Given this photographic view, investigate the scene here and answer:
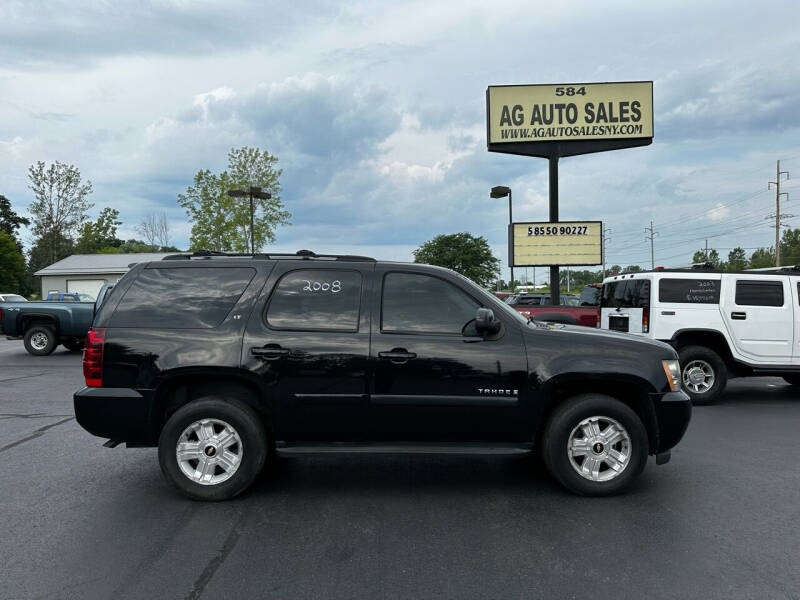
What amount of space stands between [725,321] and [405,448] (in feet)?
21.3

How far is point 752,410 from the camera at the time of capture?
27.5 ft

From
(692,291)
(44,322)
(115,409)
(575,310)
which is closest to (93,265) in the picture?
(44,322)

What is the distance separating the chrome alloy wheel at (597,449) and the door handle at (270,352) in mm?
2321

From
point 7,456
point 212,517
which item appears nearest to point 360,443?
point 212,517

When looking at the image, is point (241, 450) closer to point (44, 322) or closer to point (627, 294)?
point (627, 294)

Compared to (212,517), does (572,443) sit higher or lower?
higher

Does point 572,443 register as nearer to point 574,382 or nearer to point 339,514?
point 574,382

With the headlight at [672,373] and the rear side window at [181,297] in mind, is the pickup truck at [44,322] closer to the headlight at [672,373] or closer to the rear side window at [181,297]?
the rear side window at [181,297]

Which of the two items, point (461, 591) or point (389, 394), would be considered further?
point (389, 394)

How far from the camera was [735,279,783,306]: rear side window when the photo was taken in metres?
8.95

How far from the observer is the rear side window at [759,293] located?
8953 millimetres

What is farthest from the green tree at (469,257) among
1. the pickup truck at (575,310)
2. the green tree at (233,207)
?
the pickup truck at (575,310)

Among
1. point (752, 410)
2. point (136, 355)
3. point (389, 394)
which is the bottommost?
point (752, 410)

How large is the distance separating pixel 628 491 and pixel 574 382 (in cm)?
97
